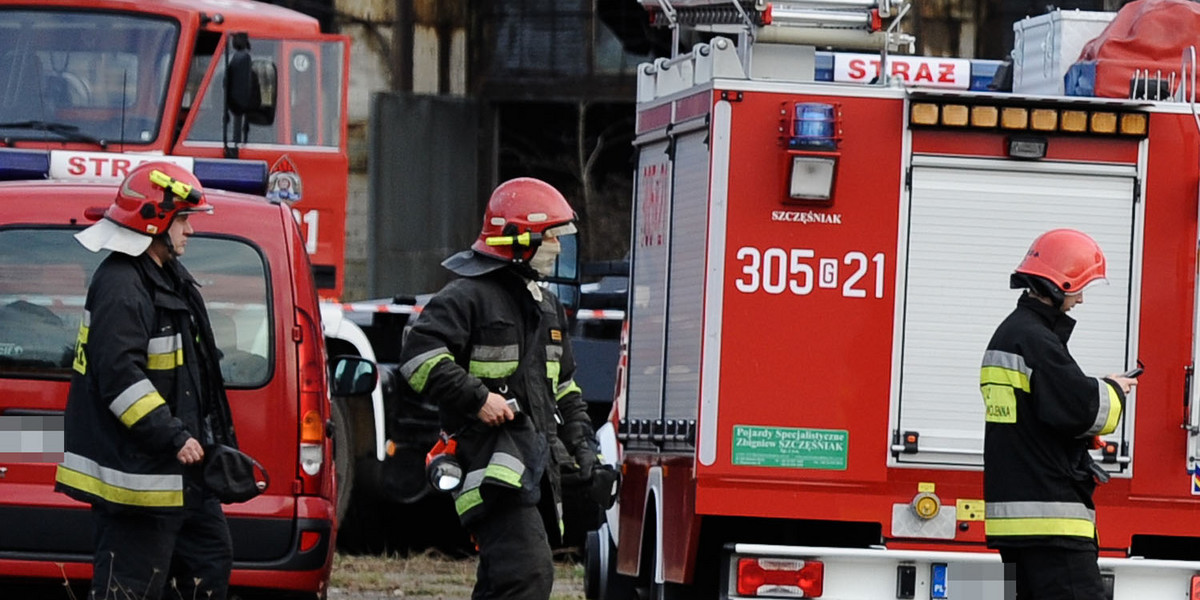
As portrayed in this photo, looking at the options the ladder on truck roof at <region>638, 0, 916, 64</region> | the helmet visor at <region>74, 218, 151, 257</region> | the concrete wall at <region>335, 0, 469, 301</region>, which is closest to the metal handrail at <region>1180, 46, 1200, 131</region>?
the ladder on truck roof at <region>638, 0, 916, 64</region>

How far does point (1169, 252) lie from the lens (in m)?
7.92

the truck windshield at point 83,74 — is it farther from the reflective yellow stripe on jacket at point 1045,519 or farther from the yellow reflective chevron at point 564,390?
the reflective yellow stripe on jacket at point 1045,519

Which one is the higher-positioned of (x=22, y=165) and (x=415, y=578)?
(x=22, y=165)

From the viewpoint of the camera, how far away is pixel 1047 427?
690cm

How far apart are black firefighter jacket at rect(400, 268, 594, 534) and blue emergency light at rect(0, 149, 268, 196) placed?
2.57m

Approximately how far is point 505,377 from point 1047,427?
172cm

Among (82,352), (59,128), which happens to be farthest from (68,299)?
(59,128)

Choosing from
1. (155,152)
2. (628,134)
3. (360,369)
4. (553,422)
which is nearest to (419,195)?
(628,134)

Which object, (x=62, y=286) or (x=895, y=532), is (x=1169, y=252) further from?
(x=62, y=286)

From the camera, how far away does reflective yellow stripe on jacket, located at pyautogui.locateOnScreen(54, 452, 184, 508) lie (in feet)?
22.1

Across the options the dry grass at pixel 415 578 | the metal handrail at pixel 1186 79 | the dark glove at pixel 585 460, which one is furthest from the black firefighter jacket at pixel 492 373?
the dry grass at pixel 415 578

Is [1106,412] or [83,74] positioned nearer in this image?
[1106,412]

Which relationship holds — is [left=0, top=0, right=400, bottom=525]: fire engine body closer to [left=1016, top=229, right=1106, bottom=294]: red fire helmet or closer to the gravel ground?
the gravel ground

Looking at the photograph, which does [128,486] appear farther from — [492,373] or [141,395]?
[492,373]
